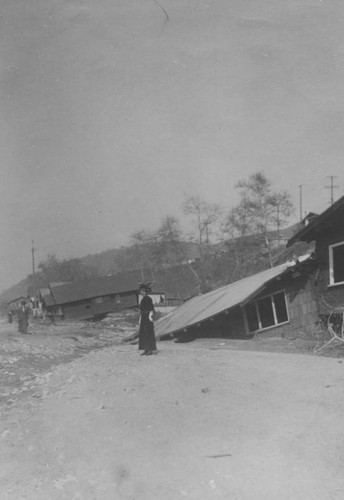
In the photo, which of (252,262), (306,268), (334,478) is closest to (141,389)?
(334,478)

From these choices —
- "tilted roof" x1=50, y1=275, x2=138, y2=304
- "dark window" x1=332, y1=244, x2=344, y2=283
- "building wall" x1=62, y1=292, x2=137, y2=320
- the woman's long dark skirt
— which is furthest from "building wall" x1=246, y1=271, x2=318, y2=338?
"building wall" x1=62, y1=292, x2=137, y2=320

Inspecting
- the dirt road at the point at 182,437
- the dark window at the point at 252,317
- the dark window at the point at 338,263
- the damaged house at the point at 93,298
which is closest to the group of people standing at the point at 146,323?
the dirt road at the point at 182,437

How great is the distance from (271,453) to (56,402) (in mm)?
3976

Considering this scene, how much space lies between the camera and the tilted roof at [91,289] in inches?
1903

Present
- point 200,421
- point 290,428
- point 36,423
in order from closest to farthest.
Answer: point 290,428, point 200,421, point 36,423

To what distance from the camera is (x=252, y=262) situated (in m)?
57.4

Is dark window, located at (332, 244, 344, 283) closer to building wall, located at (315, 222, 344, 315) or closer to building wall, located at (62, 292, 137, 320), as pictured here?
building wall, located at (315, 222, 344, 315)

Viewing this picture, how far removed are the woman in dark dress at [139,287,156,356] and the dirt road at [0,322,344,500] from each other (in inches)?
100

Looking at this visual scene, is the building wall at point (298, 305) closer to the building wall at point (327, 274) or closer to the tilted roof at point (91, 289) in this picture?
the building wall at point (327, 274)

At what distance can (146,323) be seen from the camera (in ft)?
37.3

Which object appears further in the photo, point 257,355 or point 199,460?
point 257,355

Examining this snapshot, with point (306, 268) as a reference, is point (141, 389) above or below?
below

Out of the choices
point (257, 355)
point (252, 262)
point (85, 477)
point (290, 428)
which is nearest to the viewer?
point (85, 477)

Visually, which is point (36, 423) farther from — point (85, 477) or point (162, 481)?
point (162, 481)
